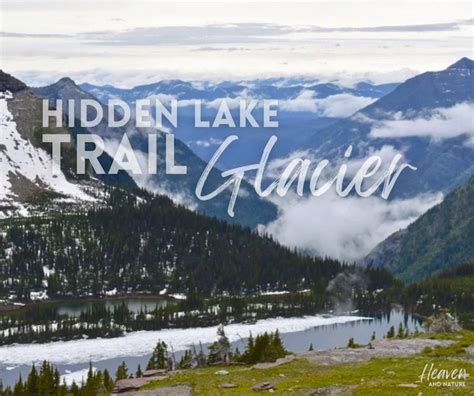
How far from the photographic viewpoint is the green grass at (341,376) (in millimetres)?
85812

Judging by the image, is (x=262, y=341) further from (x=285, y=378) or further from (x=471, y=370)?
(x=471, y=370)

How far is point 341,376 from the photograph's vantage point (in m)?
94.9

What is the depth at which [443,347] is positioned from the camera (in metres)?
114

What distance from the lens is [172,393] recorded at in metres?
95.4

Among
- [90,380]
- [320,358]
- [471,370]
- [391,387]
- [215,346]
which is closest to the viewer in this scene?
[391,387]

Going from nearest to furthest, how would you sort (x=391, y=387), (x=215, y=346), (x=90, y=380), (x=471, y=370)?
(x=391, y=387) → (x=471, y=370) → (x=215, y=346) → (x=90, y=380)

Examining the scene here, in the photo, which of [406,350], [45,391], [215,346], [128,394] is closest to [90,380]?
[45,391]

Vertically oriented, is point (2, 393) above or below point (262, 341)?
below

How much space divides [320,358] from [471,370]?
2269cm

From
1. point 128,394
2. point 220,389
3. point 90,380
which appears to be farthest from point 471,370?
point 90,380

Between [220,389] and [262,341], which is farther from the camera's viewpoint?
[262,341]

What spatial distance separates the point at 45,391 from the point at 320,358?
1997 inches

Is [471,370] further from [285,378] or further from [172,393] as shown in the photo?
[172,393]

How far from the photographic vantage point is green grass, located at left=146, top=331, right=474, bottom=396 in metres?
85.8
